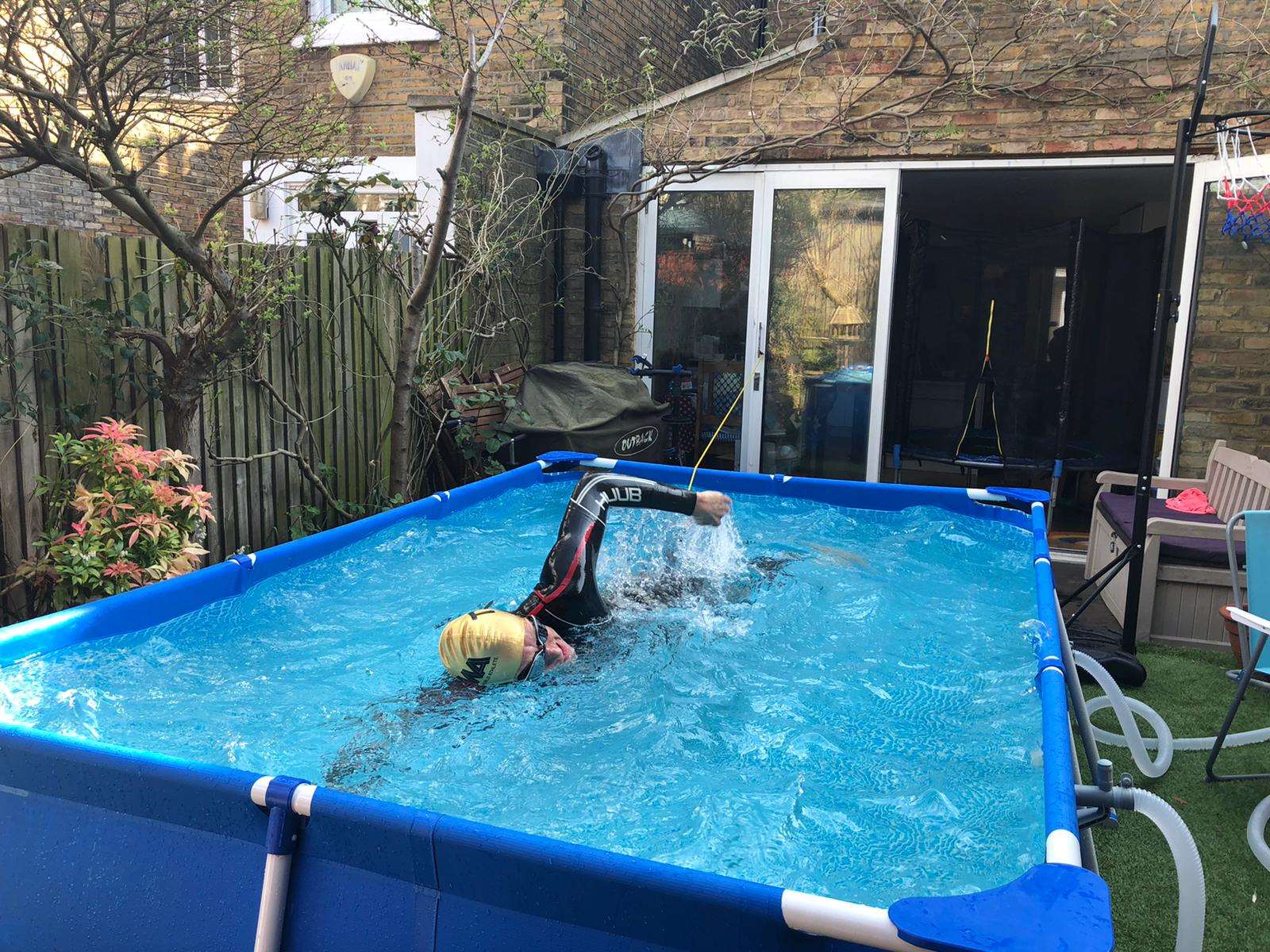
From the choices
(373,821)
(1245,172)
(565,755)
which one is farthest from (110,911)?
(1245,172)

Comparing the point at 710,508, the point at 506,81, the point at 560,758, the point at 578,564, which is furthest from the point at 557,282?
the point at 560,758

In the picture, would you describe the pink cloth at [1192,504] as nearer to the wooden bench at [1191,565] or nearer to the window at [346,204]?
the wooden bench at [1191,565]

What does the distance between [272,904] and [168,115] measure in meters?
3.44

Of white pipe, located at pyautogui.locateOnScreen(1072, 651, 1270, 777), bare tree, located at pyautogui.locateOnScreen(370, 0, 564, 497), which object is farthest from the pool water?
bare tree, located at pyautogui.locateOnScreen(370, 0, 564, 497)

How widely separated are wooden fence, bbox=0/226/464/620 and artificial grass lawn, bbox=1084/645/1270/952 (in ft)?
11.5

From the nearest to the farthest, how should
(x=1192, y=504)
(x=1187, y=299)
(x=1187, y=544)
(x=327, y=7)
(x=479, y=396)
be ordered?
(x=1187, y=544) < (x=1192, y=504) < (x=1187, y=299) < (x=479, y=396) < (x=327, y=7)

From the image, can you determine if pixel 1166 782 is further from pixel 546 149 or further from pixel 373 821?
pixel 546 149

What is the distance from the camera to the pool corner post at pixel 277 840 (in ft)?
4.76

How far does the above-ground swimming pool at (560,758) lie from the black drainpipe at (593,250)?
3.20m

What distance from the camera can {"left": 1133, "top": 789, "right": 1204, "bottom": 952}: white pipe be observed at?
4.97ft

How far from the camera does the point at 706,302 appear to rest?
6688mm

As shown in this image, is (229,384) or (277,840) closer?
(277,840)

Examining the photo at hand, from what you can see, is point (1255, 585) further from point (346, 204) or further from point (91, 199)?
point (91, 199)

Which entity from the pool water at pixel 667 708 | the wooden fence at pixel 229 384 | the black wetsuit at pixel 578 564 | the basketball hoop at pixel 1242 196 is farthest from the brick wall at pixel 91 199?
the basketball hoop at pixel 1242 196
